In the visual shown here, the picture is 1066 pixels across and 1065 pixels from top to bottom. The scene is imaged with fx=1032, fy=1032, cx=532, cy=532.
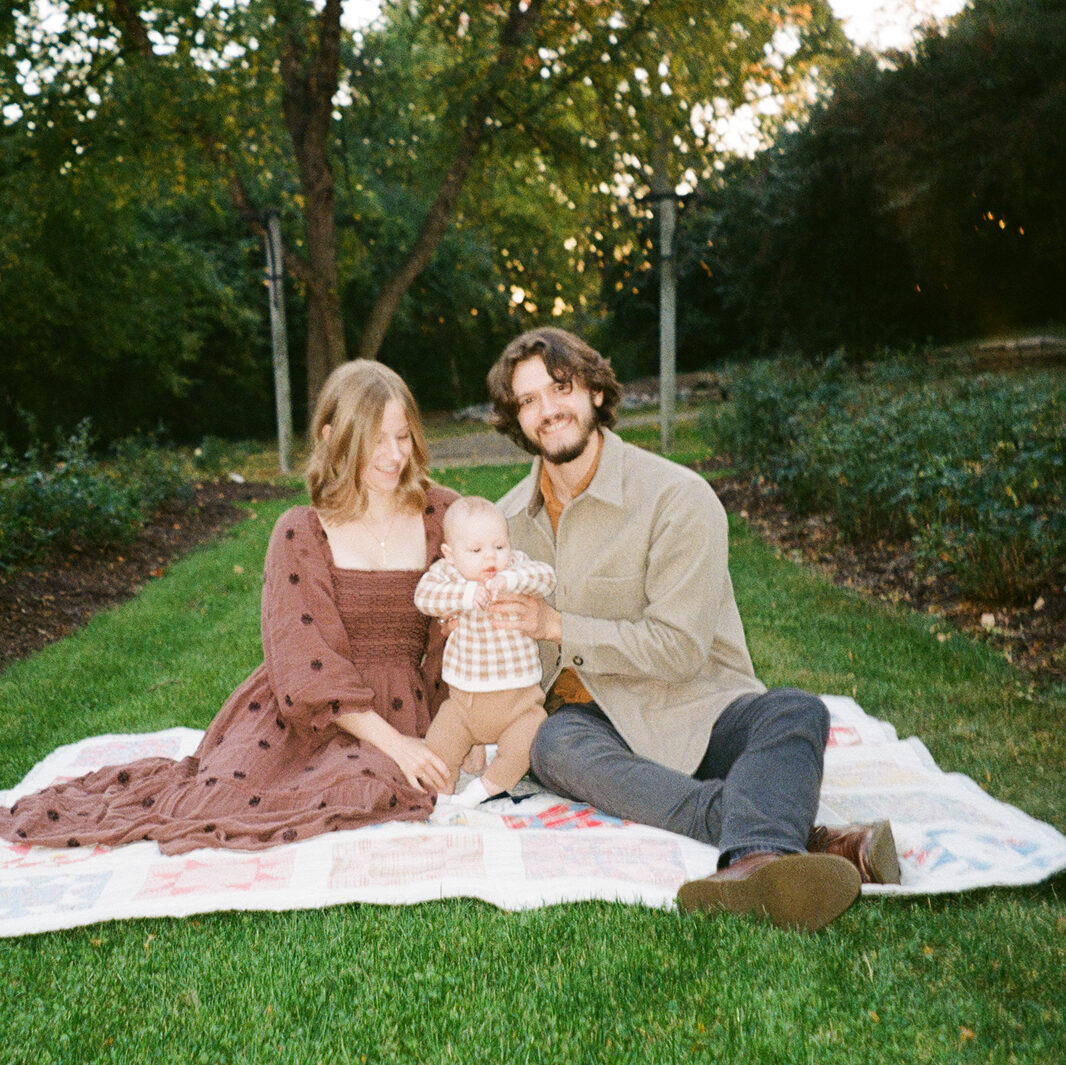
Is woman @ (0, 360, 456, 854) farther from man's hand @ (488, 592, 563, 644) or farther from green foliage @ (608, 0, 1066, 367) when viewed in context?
green foliage @ (608, 0, 1066, 367)

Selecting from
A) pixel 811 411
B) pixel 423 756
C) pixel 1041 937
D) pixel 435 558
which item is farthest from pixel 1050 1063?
pixel 811 411

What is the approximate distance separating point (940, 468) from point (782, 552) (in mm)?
1725

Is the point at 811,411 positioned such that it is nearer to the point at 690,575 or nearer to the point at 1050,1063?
the point at 690,575

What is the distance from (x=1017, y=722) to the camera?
4.20 meters

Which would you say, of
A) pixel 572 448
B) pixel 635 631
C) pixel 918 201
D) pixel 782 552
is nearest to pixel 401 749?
pixel 635 631

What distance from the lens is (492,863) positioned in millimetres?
3037

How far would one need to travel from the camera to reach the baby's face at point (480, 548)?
340cm

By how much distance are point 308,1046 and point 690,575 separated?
1.69 metres

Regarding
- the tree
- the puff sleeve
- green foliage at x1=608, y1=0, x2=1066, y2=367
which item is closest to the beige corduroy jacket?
the puff sleeve

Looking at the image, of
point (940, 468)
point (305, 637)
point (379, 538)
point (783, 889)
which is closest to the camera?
point (783, 889)

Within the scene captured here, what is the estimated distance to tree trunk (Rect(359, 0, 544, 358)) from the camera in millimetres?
14469

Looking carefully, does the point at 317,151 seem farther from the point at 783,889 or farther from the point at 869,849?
the point at 783,889

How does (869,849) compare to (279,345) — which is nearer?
(869,849)

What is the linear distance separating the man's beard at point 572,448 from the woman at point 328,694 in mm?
446
